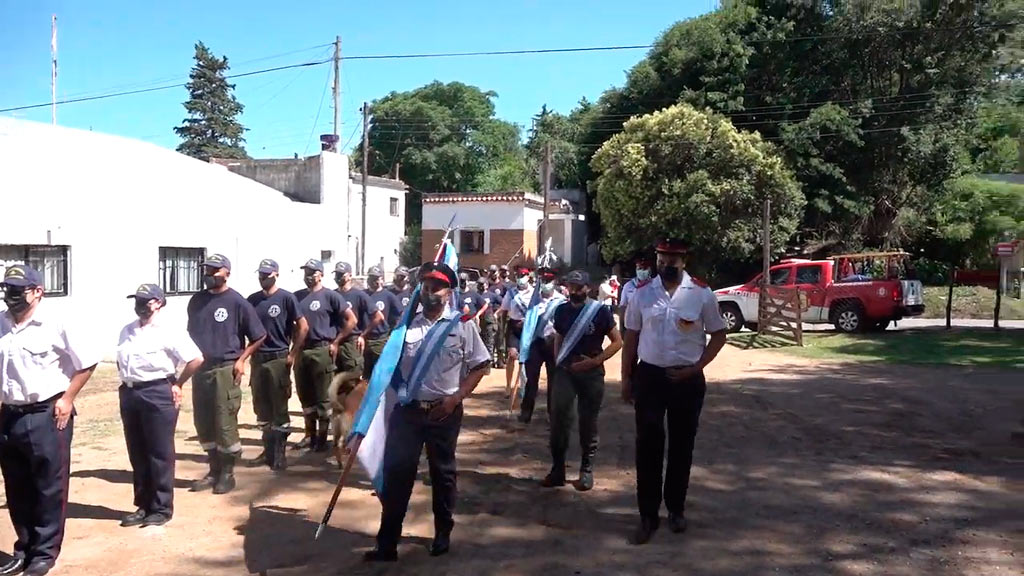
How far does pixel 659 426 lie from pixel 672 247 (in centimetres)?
115

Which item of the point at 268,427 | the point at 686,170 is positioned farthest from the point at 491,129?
the point at 268,427

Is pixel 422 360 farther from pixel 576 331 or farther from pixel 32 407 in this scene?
pixel 32 407

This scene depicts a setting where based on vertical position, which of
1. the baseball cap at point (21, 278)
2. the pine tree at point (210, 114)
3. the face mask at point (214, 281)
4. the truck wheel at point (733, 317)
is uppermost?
the pine tree at point (210, 114)

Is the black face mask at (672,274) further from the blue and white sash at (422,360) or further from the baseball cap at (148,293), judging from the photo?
the baseball cap at (148,293)

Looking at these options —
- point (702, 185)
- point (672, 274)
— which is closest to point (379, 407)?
point (672, 274)

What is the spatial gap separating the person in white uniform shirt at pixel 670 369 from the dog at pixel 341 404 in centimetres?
281

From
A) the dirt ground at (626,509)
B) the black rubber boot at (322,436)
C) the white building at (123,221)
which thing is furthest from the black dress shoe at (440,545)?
the white building at (123,221)

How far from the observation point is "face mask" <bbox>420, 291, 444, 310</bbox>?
197 inches

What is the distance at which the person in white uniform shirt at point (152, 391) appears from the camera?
553 cm

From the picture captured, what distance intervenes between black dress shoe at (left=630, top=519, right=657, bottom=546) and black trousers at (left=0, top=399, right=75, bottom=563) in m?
3.45

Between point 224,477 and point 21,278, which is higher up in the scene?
point 21,278

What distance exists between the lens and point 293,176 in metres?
22.2

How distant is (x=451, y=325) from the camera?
16.5 ft

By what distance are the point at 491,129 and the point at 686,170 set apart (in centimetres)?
2384
